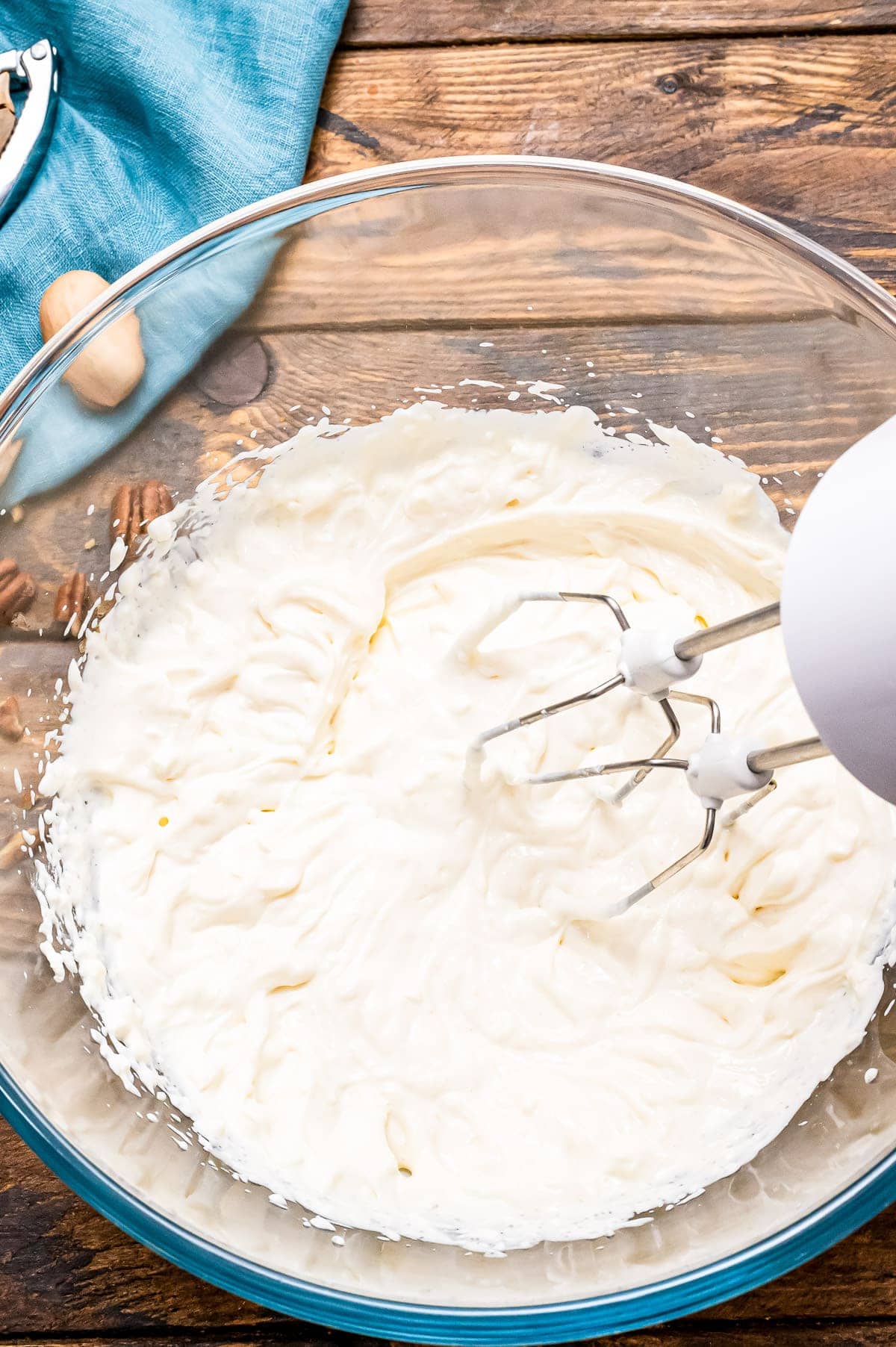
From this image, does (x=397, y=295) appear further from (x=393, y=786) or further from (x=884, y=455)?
(x=884, y=455)

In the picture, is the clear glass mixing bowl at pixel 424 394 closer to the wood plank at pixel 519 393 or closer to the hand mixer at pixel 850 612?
the wood plank at pixel 519 393

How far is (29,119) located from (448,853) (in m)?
1.03

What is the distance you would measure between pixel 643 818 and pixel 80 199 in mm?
993

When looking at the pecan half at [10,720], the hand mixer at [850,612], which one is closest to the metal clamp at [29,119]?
the pecan half at [10,720]

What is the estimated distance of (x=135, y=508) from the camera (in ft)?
3.60

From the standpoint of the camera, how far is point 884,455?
2.06ft

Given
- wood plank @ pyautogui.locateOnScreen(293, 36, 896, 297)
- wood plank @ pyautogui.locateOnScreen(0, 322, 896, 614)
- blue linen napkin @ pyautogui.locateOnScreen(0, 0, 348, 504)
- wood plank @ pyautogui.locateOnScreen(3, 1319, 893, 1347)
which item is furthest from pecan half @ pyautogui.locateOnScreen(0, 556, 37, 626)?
wood plank @ pyautogui.locateOnScreen(3, 1319, 893, 1347)

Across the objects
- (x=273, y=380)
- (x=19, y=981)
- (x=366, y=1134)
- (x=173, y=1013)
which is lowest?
(x=366, y=1134)

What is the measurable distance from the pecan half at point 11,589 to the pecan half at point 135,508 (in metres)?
0.10

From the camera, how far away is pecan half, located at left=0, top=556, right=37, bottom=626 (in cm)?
104

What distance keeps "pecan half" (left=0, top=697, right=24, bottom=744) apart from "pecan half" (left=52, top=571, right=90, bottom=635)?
9 cm

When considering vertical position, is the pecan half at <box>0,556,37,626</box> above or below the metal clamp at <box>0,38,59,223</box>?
below

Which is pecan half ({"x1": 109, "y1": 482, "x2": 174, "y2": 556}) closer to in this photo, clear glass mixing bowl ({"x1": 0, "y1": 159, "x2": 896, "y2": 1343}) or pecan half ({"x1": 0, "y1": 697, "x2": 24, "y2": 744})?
clear glass mixing bowl ({"x1": 0, "y1": 159, "x2": 896, "y2": 1343})

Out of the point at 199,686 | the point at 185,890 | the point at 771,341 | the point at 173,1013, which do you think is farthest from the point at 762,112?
the point at 173,1013
